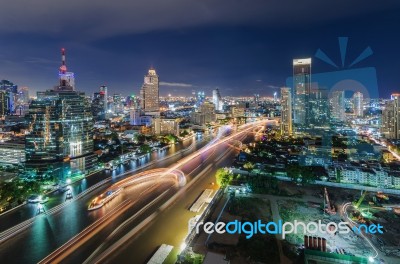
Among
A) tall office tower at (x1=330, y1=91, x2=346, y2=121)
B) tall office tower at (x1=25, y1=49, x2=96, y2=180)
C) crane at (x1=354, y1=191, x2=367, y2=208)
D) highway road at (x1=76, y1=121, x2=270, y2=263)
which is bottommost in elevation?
highway road at (x1=76, y1=121, x2=270, y2=263)

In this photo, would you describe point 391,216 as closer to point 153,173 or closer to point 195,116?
point 153,173

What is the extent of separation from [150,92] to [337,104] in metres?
18.1

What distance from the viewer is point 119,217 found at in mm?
5762

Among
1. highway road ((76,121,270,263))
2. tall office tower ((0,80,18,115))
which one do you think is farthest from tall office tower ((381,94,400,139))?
tall office tower ((0,80,18,115))

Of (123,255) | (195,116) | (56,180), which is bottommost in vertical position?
(123,255)

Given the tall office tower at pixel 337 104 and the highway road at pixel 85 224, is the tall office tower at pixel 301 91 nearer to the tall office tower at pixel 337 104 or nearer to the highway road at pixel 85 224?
the tall office tower at pixel 337 104

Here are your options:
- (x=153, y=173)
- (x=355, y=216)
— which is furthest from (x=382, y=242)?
(x=153, y=173)

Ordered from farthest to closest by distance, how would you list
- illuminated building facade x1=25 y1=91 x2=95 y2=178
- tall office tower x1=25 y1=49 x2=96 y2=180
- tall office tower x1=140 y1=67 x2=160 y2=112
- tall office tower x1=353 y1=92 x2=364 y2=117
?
tall office tower x1=140 y1=67 x2=160 y2=112 → tall office tower x1=353 y1=92 x2=364 y2=117 → illuminated building facade x1=25 y1=91 x2=95 y2=178 → tall office tower x1=25 y1=49 x2=96 y2=180

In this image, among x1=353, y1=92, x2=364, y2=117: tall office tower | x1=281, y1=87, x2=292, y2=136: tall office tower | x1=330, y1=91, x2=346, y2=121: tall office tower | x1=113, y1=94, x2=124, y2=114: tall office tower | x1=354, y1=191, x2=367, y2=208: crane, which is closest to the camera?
x1=354, y1=191, x2=367, y2=208: crane

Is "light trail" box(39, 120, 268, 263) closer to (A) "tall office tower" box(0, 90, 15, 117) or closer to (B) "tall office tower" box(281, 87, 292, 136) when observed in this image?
(B) "tall office tower" box(281, 87, 292, 136)

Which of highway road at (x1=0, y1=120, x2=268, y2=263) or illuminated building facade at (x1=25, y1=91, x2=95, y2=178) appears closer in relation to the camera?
highway road at (x1=0, y1=120, x2=268, y2=263)

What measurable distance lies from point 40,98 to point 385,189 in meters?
10.9

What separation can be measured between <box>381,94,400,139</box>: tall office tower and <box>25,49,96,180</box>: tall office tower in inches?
599

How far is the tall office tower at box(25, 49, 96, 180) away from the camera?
8.45m
